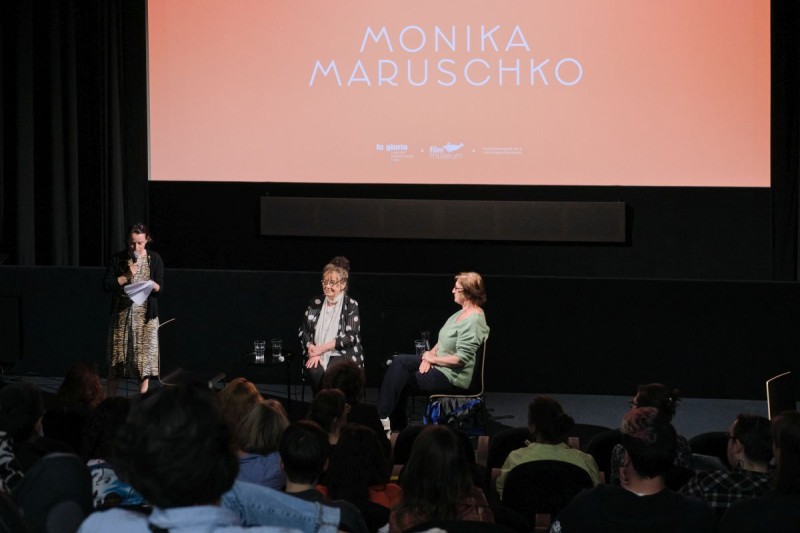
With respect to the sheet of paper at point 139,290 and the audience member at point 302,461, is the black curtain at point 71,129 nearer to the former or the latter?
the sheet of paper at point 139,290

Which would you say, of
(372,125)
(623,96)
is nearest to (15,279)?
(372,125)

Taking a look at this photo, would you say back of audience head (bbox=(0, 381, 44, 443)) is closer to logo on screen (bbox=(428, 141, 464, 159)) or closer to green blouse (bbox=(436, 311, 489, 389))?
green blouse (bbox=(436, 311, 489, 389))

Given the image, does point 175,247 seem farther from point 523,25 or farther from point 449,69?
point 523,25

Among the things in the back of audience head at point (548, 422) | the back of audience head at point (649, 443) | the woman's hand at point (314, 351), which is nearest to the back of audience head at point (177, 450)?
the back of audience head at point (649, 443)

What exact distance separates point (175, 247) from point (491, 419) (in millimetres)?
3507

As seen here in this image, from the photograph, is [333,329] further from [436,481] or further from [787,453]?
[787,453]

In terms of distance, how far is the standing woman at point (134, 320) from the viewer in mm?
6949

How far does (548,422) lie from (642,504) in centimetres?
116

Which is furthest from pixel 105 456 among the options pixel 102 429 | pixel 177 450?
pixel 177 450

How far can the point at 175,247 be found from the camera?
8.85m

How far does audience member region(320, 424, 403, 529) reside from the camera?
10.6ft

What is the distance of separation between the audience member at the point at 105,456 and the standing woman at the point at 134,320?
3.63 meters

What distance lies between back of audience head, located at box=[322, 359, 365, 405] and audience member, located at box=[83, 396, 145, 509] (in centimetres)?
163

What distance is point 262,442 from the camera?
3.46 meters
